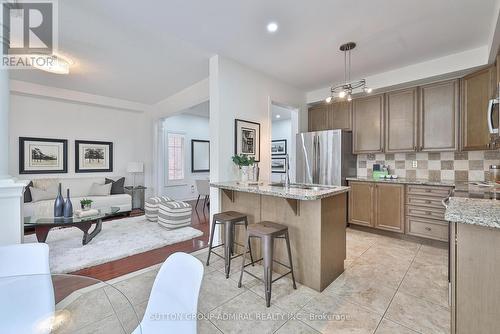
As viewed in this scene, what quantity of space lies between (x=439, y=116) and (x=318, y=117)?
76.0 inches

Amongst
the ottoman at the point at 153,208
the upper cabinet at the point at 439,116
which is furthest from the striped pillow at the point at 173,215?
the upper cabinet at the point at 439,116

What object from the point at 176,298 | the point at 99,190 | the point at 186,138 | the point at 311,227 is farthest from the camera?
the point at 186,138

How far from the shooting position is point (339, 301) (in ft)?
6.42

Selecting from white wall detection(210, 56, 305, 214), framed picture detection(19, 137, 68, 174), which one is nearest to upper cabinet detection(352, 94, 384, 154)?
white wall detection(210, 56, 305, 214)

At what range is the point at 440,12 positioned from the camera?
87.0 inches

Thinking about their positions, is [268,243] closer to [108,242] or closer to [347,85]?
[347,85]

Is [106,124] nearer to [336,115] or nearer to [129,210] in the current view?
[129,210]

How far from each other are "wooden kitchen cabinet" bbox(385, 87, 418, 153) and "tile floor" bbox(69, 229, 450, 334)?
1.77 meters

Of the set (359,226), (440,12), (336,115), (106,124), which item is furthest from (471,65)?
(106,124)

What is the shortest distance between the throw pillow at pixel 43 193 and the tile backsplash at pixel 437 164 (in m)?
6.08

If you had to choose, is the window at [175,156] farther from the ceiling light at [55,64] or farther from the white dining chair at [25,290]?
the white dining chair at [25,290]

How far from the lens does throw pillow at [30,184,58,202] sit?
13.6 feet

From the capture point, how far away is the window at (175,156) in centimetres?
673

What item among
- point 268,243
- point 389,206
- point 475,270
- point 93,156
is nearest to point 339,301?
point 268,243
